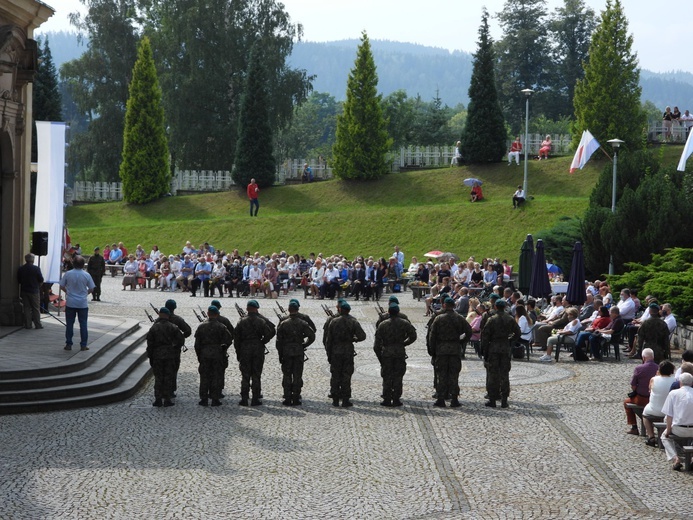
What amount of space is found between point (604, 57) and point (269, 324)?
129ft

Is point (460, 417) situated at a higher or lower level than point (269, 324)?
lower

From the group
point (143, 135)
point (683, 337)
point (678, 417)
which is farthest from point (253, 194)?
point (678, 417)

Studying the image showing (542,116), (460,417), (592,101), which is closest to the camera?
(460,417)

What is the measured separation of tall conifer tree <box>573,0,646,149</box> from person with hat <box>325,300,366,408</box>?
119 ft

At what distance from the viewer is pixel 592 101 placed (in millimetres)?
51688

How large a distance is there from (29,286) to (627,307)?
11.9 m

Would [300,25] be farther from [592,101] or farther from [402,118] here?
[402,118]

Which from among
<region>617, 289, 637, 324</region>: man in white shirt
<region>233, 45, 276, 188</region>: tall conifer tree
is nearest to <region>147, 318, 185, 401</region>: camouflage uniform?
<region>617, 289, 637, 324</region>: man in white shirt

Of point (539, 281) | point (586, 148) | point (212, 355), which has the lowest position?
point (212, 355)

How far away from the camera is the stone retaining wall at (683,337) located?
882 inches

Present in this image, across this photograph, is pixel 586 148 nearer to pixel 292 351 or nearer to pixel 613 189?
pixel 613 189

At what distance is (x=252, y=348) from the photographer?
54.0 ft

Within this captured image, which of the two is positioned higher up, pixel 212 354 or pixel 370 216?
pixel 370 216

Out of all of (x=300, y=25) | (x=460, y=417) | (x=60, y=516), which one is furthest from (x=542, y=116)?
(x=60, y=516)
